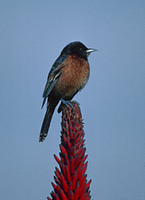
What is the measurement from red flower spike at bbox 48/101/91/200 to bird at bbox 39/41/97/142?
10.2 feet

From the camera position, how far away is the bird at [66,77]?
5582 millimetres

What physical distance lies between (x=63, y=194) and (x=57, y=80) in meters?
3.97

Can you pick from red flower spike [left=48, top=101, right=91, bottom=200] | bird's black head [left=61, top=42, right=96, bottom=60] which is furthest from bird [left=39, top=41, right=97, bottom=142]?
red flower spike [left=48, top=101, right=91, bottom=200]

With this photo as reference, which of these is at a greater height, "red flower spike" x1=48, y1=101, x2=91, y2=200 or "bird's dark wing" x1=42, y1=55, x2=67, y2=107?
"bird's dark wing" x1=42, y1=55, x2=67, y2=107

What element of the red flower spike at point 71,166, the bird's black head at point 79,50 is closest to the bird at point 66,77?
the bird's black head at point 79,50

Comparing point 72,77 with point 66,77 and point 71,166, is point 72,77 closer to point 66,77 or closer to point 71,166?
point 66,77

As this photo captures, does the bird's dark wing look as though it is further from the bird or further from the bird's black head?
the bird's black head

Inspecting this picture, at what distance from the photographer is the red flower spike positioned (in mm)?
2031

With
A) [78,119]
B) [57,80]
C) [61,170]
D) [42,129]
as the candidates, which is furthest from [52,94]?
[61,170]

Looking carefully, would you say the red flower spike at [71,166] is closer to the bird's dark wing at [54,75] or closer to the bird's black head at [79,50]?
the bird's dark wing at [54,75]

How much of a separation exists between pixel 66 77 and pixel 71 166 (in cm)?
357

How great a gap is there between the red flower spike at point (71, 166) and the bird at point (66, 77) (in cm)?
310

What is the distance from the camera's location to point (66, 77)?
559 cm

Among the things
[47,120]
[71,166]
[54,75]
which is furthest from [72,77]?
[71,166]
